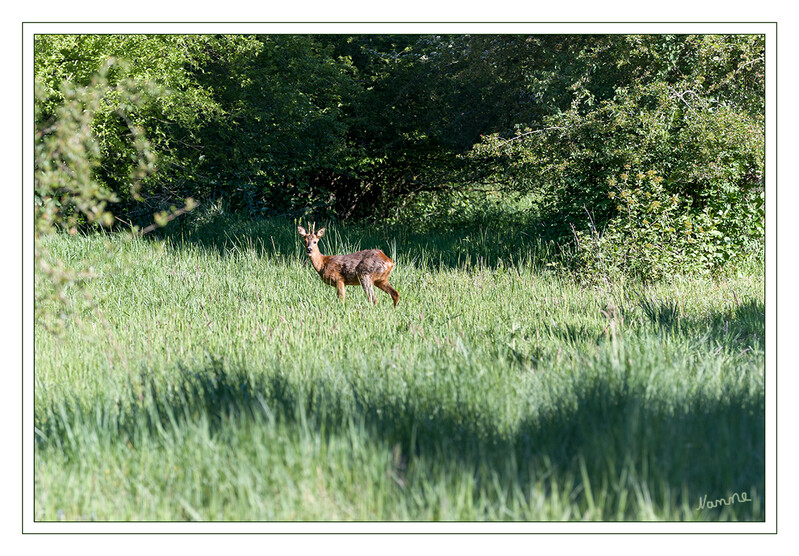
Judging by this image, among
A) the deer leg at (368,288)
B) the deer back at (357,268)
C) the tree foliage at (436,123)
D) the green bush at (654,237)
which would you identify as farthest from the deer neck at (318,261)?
the green bush at (654,237)

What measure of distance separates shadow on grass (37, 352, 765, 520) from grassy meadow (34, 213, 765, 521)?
0.01m

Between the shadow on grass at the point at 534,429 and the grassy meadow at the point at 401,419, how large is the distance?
0.04 feet

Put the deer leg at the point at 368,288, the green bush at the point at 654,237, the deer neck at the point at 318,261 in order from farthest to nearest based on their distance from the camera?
the green bush at the point at 654,237, the deer neck at the point at 318,261, the deer leg at the point at 368,288

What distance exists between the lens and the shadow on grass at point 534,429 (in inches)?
130

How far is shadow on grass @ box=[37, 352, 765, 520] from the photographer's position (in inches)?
130

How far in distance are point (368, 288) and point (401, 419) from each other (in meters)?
4.47

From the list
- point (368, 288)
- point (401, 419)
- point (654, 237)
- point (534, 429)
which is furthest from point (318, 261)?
point (534, 429)

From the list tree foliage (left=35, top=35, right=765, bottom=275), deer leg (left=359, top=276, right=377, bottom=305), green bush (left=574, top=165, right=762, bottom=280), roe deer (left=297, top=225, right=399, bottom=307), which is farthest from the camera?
tree foliage (left=35, top=35, right=765, bottom=275)

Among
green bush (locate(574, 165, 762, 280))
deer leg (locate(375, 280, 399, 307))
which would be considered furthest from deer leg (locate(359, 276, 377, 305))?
green bush (locate(574, 165, 762, 280))

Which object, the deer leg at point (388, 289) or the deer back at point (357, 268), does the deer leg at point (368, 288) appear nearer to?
the deer back at point (357, 268)

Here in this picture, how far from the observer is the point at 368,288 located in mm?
8320

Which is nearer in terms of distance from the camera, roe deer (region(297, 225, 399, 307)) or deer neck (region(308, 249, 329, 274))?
roe deer (region(297, 225, 399, 307))

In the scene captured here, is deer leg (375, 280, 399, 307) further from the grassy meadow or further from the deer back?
the grassy meadow

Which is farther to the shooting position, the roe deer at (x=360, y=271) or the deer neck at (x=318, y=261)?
the deer neck at (x=318, y=261)
